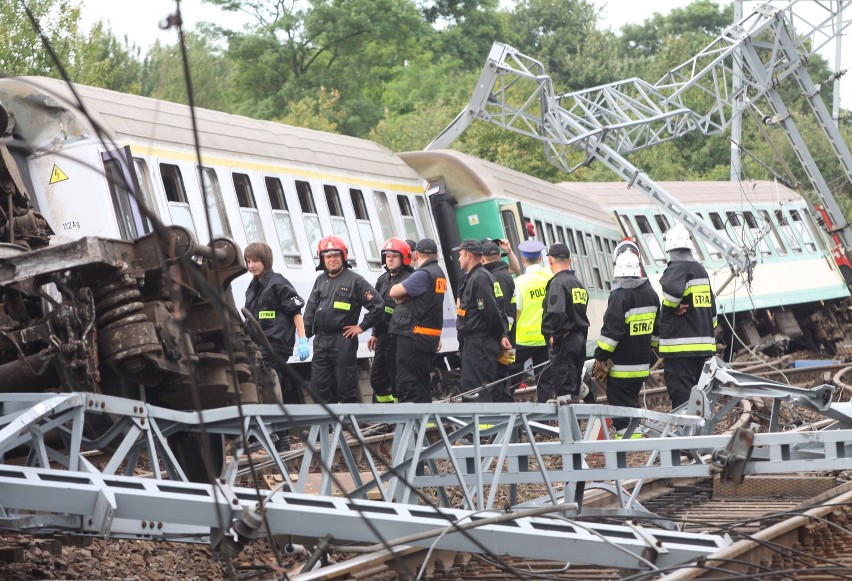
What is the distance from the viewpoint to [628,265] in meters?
10.6

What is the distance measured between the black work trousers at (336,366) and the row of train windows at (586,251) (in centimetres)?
873

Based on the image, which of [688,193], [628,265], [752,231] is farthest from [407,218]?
[752,231]

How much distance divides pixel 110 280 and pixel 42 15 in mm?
22936

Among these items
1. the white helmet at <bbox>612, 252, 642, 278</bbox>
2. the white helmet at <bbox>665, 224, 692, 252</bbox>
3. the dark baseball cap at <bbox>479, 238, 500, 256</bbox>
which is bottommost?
the white helmet at <bbox>612, 252, 642, 278</bbox>

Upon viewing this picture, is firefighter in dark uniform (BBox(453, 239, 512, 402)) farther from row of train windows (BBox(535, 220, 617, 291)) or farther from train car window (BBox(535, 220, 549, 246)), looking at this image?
row of train windows (BBox(535, 220, 617, 291))

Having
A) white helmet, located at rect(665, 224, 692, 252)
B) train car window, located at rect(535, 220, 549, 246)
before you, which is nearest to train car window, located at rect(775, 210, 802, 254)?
train car window, located at rect(535, 220, 549, 246)

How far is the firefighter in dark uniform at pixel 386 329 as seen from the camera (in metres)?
11.9

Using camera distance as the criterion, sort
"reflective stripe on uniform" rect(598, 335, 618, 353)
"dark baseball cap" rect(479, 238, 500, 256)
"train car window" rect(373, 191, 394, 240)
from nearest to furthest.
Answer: "reflective stripe on uniform" rect(598, 335, 618, 353), "dark baseball cap" rect(479, 238, 500, 256), "train car window" rect(373, 191, 394, 240)

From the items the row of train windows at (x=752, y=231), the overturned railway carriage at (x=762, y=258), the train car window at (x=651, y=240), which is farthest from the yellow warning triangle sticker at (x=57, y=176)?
the train car window at (x=651, y=240)

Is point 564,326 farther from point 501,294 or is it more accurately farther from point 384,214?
point 384,214

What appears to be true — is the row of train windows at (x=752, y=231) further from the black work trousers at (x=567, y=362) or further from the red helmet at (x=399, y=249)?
the black work trousers at (x=567, y=362)

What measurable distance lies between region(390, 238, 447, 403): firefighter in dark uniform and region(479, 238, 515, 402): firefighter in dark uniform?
1.78 ft

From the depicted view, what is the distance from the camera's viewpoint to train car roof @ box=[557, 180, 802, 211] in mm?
26719

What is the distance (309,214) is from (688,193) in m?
14.8
